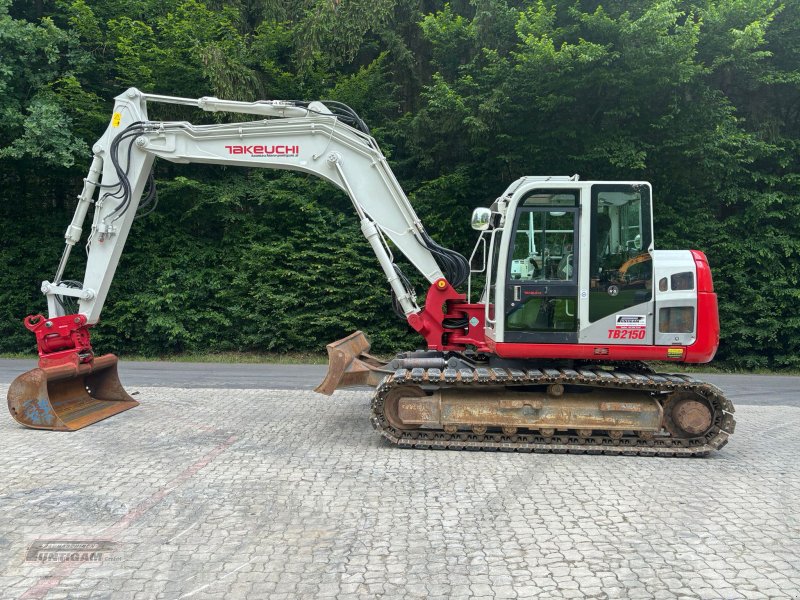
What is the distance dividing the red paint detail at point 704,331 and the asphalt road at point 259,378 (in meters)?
4.10

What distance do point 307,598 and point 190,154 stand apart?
6.03m

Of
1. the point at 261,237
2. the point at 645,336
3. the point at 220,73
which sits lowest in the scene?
the point at 645,336

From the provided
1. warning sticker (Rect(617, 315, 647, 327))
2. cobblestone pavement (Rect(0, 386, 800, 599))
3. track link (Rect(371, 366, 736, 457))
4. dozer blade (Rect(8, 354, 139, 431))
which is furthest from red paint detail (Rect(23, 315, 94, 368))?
warning sticker (Rect(617, 315, 647, 327))

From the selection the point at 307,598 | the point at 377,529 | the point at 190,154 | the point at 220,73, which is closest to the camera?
the point at 307,598

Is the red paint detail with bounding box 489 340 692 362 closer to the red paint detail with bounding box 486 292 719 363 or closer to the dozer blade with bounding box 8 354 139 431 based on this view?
the red paint detail with bounding box 486 292 719 363

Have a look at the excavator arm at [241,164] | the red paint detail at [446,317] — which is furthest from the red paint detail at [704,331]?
the excavator arm at [241,164]

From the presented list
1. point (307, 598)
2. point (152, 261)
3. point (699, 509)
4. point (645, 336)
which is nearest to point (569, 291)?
point (645, 336)

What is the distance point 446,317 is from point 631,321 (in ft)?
7.35

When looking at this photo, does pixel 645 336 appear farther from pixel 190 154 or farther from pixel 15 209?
pixel 15 209

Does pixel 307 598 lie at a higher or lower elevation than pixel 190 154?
lower

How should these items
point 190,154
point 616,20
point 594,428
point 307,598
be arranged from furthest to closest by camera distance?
point 616,20 → point 190,154 → point 594,428 → point 307,598

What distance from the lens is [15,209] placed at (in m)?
15.7

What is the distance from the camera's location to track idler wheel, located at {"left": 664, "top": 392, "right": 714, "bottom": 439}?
6.46 meters

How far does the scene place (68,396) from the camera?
7914mm
